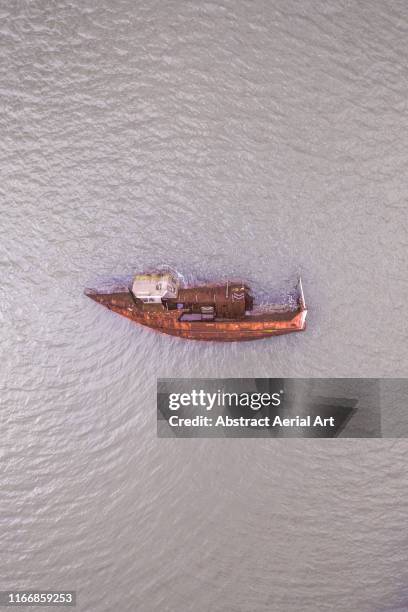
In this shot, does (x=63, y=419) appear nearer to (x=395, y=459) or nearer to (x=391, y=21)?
(x=395, y=459)

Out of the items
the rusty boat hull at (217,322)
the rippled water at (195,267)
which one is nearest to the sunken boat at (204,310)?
the rusty boat hull at (217,322)

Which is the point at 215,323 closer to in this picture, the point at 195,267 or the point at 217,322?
the point at 217,322

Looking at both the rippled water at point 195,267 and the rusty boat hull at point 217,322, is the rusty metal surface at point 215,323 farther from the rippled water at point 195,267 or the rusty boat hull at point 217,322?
the rippled water at point 195,267

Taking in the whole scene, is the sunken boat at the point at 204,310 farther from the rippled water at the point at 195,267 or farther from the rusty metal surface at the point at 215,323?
the rippled water at the point at 195,267

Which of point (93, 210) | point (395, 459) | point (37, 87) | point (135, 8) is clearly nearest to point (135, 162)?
point (93, 210)

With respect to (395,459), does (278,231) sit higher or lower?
higher

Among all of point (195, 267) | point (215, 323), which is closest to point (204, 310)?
point (215, 323)

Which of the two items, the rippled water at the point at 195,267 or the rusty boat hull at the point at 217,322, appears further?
the rusty boat hull at the point at 217,322
